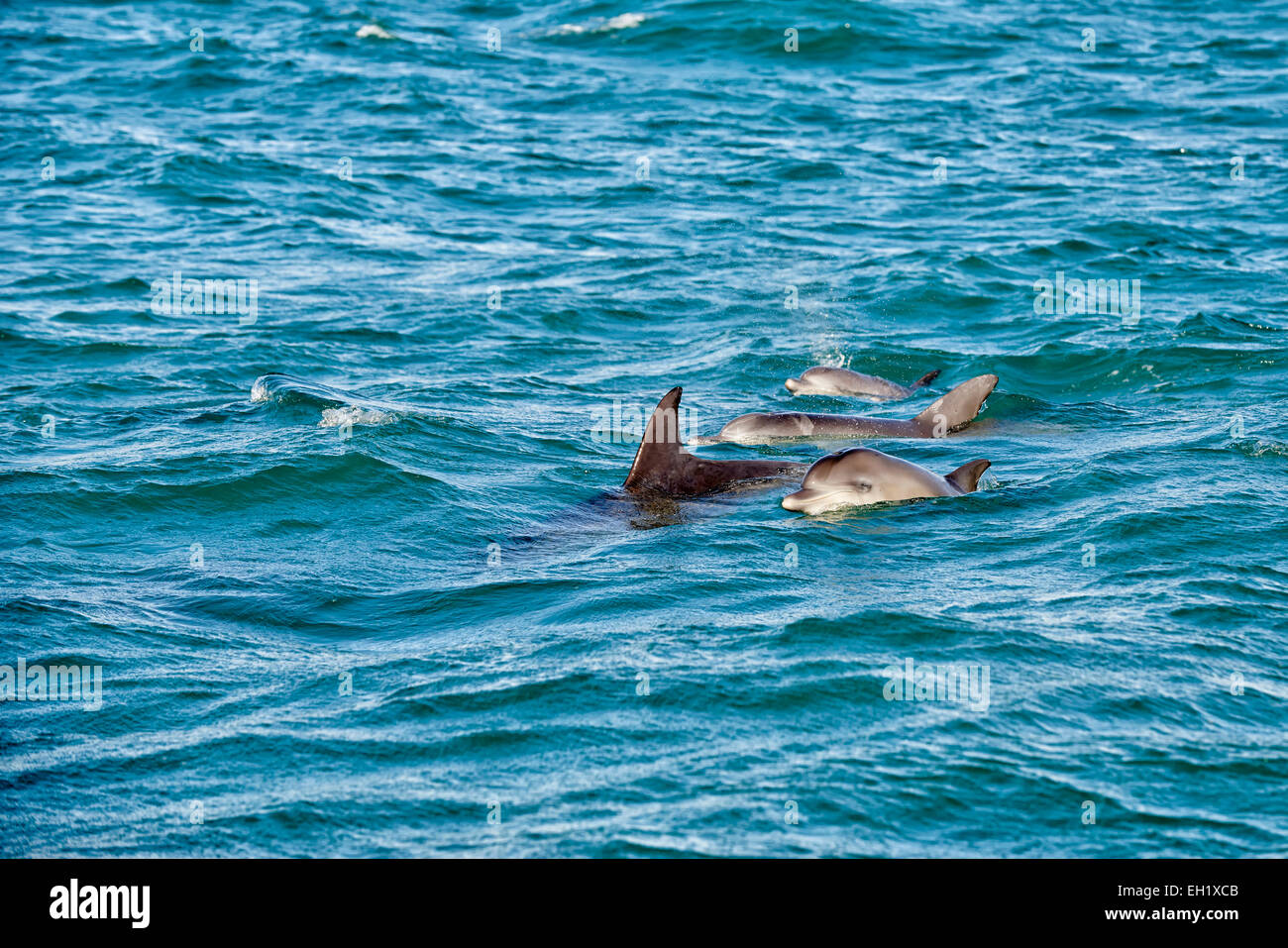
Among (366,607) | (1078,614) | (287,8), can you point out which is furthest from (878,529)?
(287,8)

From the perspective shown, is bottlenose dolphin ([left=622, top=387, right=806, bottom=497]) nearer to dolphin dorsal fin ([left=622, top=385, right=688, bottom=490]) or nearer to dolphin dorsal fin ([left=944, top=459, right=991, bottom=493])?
dolphin dorsal fin ([left=622, top=385, right=688, bottom=490])

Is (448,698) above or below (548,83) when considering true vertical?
below

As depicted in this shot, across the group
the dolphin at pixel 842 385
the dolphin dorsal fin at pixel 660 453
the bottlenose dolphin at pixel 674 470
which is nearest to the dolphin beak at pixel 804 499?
the bottlenose dolphin at pixel 674 470

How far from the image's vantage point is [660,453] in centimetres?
1067

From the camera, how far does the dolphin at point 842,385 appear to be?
551 inches

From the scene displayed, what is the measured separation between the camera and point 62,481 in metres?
11.3

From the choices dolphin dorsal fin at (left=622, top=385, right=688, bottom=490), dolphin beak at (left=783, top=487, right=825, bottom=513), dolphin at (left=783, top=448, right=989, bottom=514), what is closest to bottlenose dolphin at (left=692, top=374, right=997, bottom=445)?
dolphin dorsal fin at (left=622, top=385, right=688, bottom=490)

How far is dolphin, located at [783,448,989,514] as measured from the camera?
10.1 meters

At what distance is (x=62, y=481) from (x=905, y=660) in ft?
22.5

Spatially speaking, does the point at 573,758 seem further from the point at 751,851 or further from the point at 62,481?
the point at 62,481

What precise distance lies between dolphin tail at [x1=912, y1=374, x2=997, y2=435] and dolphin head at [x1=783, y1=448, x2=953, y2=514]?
2.49 m

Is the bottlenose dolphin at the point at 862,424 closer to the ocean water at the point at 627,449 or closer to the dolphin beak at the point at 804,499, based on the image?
the ocean water at the point at 627,449

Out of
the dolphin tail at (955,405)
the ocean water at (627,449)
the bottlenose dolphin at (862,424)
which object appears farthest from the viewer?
the dolphin tail at (955,405)

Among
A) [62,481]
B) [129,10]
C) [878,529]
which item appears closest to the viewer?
[878,529]
